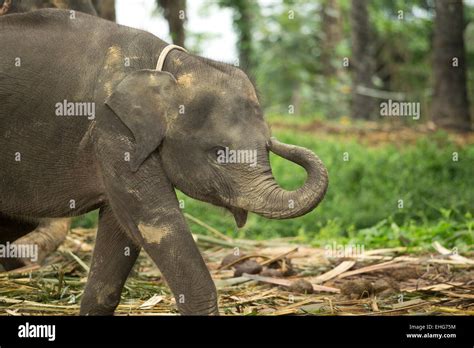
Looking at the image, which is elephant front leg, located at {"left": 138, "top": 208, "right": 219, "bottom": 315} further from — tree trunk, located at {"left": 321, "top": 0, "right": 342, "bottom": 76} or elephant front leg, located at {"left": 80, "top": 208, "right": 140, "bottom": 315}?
tree trunk, located at {"left": 321, "top": 0, "right": 342, "bottom": 76}

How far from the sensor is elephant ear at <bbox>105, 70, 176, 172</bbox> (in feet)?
18.3

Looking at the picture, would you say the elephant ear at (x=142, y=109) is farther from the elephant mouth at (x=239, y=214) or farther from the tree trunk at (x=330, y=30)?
the tree trunk at (x=330, y=30)

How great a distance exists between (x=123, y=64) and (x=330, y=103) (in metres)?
18.8

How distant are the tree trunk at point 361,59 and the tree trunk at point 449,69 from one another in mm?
3077

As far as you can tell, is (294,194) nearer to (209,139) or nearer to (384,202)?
(209,139)

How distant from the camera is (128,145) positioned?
562 centimetres

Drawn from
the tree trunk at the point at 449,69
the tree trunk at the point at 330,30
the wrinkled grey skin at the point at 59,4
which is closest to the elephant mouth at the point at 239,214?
the wrinkled grey skin at the point at 59,4

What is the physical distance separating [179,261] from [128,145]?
740mm

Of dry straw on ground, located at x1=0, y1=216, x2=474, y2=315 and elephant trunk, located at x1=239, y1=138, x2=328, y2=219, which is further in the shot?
dry straw on ground, located at x1=0, y1=216, x2=474, y2=315

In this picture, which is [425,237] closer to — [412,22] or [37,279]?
[37,279]

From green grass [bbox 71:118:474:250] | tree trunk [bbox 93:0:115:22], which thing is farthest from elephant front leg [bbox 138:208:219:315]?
tree trunk [bbox 93:0:115:22]

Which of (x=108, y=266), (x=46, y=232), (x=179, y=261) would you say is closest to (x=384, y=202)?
(x=46, y=232)

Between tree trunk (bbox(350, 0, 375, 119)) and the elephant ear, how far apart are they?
551 inches

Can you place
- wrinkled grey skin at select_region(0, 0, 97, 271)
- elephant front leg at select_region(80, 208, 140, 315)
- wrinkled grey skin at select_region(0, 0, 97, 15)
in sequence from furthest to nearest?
wrinkled grey skin at select_region(0, 0, 97, 271)
wrinkled grey skin at select_region(0, 0, 97, 15)
elephant front leg at select_region(80, 208, 140, 315)
